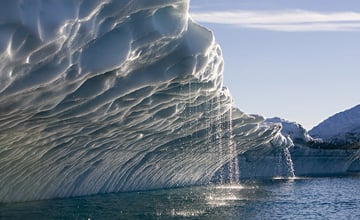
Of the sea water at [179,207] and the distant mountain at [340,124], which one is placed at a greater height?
the distant mountain at [340,124]

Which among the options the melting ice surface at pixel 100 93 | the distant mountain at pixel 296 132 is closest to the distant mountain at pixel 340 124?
the distant mountain at pixel 296 132

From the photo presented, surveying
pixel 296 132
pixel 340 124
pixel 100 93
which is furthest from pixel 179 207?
pixel 340 124

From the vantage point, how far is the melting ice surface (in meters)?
13.3

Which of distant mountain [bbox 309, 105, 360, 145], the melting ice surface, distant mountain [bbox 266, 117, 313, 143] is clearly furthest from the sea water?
distant mountain [bbox 309, 105, 360, 145]

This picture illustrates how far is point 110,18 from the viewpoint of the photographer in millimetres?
14477

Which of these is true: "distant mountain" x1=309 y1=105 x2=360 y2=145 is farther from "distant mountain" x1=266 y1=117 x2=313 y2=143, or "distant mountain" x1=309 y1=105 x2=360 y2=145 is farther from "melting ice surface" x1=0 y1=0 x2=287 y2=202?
"melting ice surface" x1=0 y1=0 x2=287 y2=202

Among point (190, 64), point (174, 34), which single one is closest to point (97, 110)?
point (190, 64)

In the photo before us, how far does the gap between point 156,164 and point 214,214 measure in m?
13.1

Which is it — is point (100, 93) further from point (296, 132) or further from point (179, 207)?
point (296, 132)

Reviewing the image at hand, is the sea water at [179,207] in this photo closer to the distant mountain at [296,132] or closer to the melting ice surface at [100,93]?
the melting ice surface at [100,93]

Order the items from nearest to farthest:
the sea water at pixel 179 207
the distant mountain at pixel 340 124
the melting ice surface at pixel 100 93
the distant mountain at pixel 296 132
Answer: the melting ice surface at pixel 100 93, the sea water at pixel 179 207, the distant mountain at pixel 296 132, the distant mountain at pixel 340 124

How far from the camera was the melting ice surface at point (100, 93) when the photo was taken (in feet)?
43.7

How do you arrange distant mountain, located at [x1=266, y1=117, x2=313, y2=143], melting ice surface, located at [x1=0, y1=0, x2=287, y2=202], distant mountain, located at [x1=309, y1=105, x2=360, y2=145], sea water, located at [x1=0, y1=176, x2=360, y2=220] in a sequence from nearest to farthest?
melting ice surface, located at [x1=0, y1=0, x2=287, y2=202]
sea water, located at [x1=0, y1=176, x2=360, y2=220]
distant mountain, located at [x1=266, y1=117, x2=313, y2=143]
distant mountain, located at [x1=309, y1=105, x2=360, y2=145]

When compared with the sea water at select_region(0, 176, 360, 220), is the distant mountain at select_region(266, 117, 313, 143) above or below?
above
